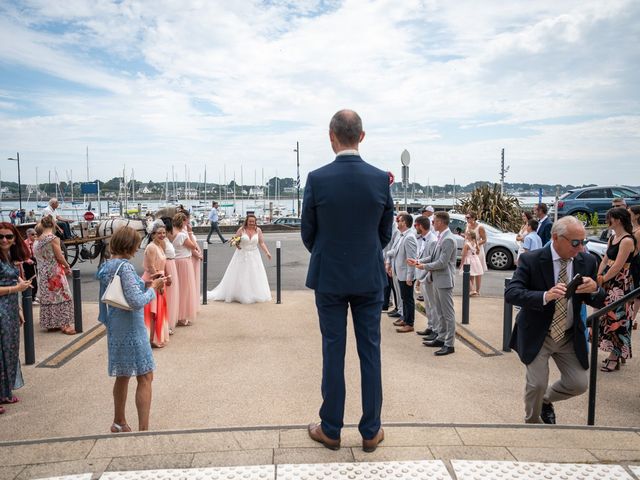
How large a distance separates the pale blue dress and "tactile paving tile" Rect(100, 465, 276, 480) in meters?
1.23

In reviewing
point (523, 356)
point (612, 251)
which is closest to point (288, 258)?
point (612, 251)

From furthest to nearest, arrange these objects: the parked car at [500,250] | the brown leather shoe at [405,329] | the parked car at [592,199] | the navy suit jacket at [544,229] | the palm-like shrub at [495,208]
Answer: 1. the palm-like shrub at [495,208]
2. the parked car at [592,199]
3. the parked car at [500,250]
4. the navy suit jacket at [544,229]
5. the brown leather shoe at [405,329]

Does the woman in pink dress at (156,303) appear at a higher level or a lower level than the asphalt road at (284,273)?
higher

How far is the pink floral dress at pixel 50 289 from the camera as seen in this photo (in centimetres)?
827

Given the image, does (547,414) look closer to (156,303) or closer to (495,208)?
(156,303)

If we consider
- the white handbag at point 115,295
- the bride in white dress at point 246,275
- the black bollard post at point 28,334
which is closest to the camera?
the white handbag at point 115,295

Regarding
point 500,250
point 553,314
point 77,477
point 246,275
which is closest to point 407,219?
point 246,275

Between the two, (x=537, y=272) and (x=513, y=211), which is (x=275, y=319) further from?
(x=513, y=211)

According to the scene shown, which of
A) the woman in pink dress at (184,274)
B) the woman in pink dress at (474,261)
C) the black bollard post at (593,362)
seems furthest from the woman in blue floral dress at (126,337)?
the woman in pink dress at (474,261)

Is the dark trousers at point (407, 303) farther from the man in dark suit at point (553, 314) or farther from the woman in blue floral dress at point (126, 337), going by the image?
the woman in blue floral dress at point (126, 337)

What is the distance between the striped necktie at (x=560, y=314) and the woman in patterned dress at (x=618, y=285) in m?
2.36

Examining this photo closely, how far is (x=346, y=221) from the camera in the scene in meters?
A: 3.45

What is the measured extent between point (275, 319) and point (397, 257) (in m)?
2.34

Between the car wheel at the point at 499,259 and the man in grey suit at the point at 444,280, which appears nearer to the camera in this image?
the man in grey suit at the point at 444,280
